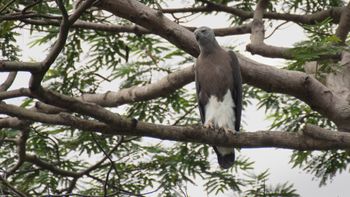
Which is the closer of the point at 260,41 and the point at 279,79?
the point at 279,79

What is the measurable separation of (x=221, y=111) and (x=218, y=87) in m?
0.24

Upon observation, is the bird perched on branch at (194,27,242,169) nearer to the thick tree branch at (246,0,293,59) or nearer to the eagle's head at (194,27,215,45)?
the eagle's head at (194,27,215,45)

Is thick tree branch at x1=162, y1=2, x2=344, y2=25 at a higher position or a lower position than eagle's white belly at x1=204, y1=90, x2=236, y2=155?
higher

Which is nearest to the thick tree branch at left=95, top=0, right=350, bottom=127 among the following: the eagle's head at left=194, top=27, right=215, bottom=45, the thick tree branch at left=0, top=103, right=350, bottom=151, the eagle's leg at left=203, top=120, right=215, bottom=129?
the eagle's head at left=194, top=27, right=215, bottom=45

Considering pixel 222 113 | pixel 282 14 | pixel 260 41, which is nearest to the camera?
pixel 222 113

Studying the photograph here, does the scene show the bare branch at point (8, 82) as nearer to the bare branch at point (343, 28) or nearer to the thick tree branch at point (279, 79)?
the thick tree branch at point (279, 79)

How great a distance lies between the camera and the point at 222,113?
21.6 feet

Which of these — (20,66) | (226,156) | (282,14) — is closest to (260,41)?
(282,14)

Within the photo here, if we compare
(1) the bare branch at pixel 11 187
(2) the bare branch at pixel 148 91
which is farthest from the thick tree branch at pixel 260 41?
(1) the bare branch at pixel 11 187

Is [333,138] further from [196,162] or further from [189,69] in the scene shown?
[196,162]

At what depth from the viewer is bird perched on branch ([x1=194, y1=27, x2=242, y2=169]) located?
6602 millimetres

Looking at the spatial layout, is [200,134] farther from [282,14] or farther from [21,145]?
[282,14]

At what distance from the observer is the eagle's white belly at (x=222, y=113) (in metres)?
6.55

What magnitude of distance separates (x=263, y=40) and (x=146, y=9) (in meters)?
2.04
